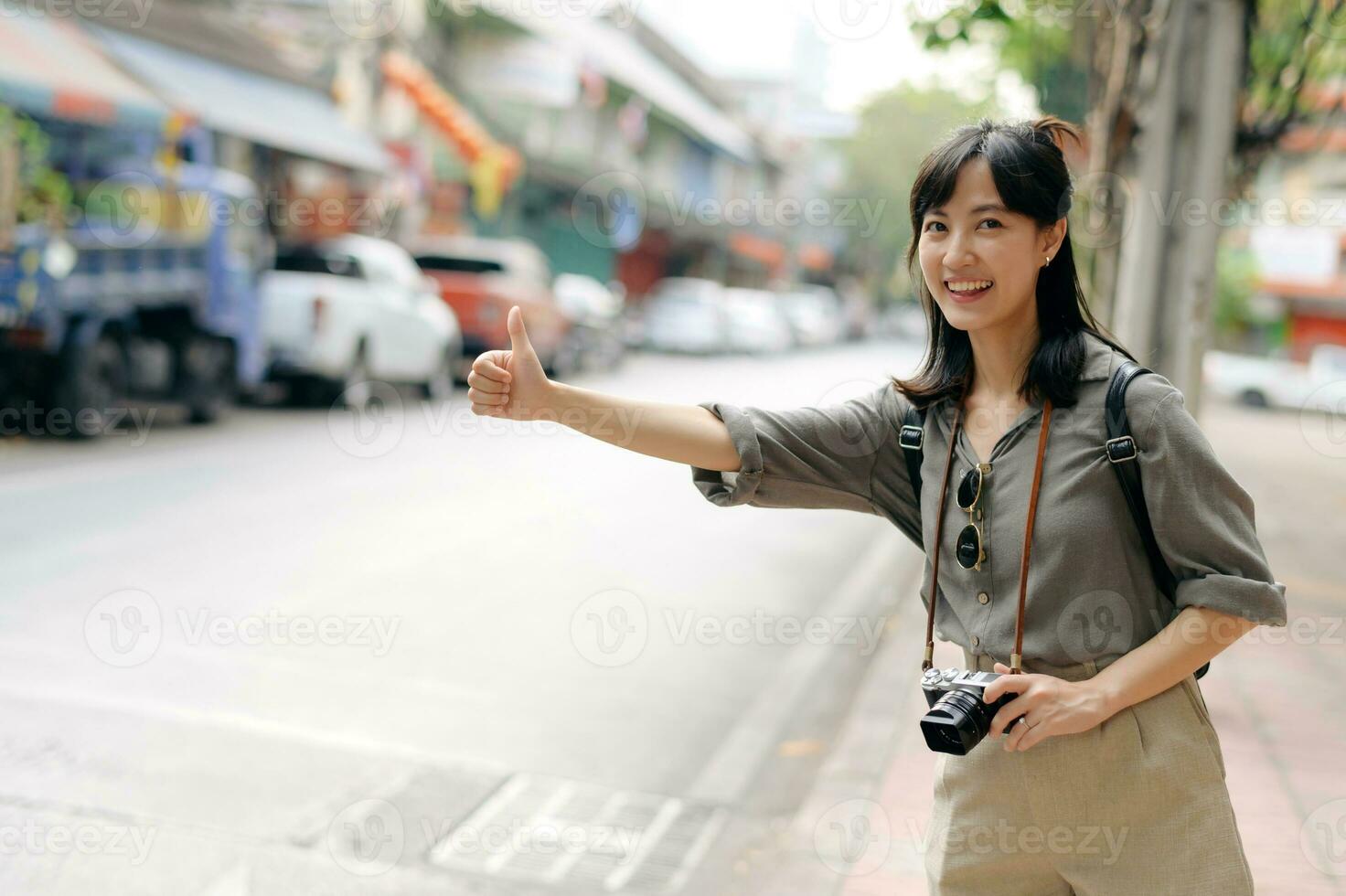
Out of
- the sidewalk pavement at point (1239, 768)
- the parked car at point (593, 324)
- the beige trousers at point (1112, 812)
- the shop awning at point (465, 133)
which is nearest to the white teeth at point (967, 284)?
the beige trousers at point (1112, 812)

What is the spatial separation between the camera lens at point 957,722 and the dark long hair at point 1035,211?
43cm

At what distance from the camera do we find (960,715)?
1737 millimetres

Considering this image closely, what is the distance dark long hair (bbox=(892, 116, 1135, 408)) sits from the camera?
6.19 ft

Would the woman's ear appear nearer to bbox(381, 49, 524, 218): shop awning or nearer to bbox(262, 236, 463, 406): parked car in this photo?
bbox(262, 236, 463, 406): parked car

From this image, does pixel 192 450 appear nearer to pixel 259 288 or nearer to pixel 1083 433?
pixel 259 288

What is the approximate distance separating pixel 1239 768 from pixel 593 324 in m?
16.5

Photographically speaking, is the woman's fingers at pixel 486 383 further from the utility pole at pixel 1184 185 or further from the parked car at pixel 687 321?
the parked car at pixel 687 321

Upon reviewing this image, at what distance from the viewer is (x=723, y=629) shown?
6805 millimetres

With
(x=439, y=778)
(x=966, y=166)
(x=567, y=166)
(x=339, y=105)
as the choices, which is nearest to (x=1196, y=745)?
(x=966, y=166)

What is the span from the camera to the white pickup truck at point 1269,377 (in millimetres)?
29344

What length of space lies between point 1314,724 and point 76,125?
1104cm

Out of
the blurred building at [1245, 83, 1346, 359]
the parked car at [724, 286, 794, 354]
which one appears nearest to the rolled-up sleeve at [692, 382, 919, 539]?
the parked car at [724, 286, 794, 354]

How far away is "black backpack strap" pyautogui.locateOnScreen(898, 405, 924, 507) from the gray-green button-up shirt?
15mm

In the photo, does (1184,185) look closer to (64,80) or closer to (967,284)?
(967,284)
